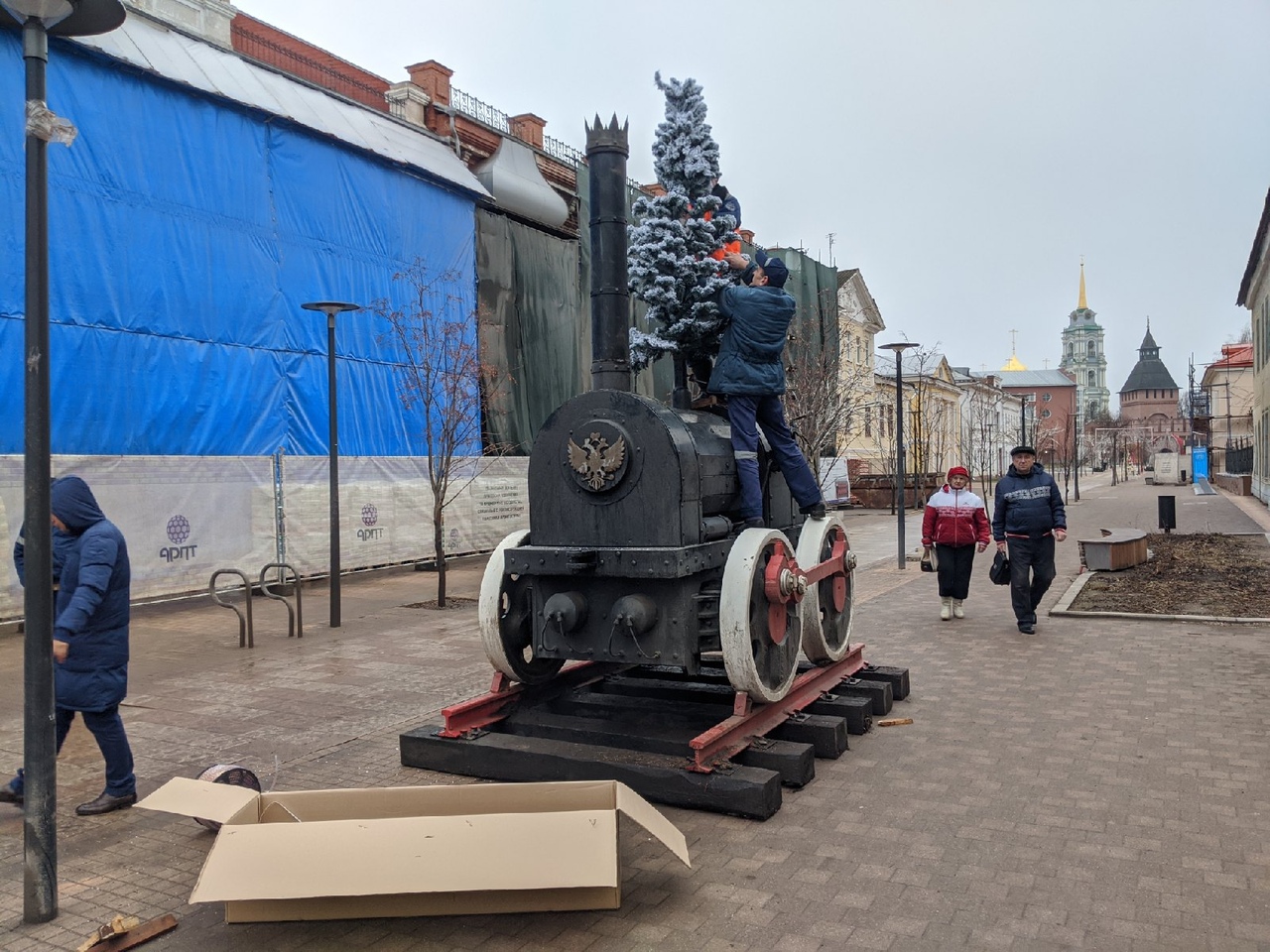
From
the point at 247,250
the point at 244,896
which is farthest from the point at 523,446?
the point at 244,896

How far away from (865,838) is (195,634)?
8629 millimetres

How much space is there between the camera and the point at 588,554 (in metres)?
5.22

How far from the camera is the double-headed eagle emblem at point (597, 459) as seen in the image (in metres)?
5.20

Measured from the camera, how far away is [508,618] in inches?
228

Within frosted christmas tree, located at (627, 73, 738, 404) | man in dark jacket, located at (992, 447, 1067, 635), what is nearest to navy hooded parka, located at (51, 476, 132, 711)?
frosted christmas tree, located at (627, 73, 738, 404)

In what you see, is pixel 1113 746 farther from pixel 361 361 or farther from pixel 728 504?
pixel 361 361

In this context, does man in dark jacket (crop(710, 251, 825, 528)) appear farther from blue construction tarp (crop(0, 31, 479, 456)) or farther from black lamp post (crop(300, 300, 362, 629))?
blue construction tarp (crop(0, 31, 479, 456))

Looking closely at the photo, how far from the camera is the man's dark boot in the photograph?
486cm

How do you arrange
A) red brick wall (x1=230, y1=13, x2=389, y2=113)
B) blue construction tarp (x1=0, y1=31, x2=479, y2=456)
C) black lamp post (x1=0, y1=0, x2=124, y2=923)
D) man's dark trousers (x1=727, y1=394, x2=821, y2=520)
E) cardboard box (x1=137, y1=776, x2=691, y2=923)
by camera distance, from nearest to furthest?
cardboard box (x1=137, y1=776, x2=691, y2=923) < black lamp post (x1=0, y1=0, x2=124, y2=923) < man's dark trousers (x1=727, y1=394, x2=821, y2=520) < blue construction tarp (x1=0, y1=31, x2=479, y2=456) < red brick wall (x1=230, y1=13, x2=389, y2=113)

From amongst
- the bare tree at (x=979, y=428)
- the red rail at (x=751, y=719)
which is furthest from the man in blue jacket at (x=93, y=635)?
the bare tree at (x=979, y=428)

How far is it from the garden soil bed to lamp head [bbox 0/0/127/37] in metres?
10.3

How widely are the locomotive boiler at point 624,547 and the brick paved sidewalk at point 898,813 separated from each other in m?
0.86

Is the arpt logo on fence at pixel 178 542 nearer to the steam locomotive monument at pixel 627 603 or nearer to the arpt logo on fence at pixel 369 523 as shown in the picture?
the arpt logo on fence at pixel 369 523

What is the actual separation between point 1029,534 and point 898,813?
18.5ft
